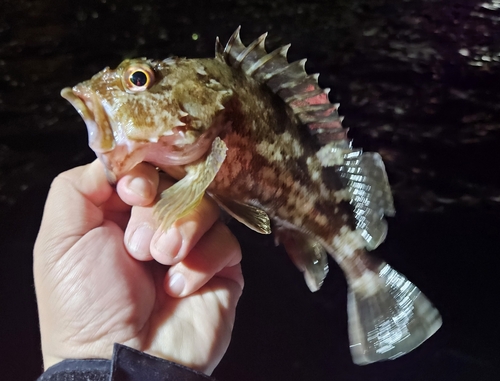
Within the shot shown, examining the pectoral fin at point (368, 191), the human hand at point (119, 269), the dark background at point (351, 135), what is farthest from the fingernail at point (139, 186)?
the dark background at point (351, 135)

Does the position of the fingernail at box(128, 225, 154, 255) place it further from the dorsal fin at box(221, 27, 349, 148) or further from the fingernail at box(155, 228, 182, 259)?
the dorsal fin at box(221, 27, 349, 148)

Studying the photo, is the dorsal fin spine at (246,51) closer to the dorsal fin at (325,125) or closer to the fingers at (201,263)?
the dorsal fin at (325,125)

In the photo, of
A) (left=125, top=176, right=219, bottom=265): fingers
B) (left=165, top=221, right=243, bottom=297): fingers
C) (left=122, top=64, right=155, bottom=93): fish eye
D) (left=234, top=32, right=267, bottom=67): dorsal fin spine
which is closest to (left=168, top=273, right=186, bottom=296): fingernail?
(left=165, top=221, right=243, bottom=297): fingers

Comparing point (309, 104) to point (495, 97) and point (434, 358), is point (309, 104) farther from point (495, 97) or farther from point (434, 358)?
point (495, 97)

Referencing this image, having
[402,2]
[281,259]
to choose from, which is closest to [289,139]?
[281,259]

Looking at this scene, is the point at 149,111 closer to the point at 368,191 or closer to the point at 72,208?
the point at 72,208

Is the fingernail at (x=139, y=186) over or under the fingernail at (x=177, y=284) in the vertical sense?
over

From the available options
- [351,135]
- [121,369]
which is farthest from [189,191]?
[351,135]
